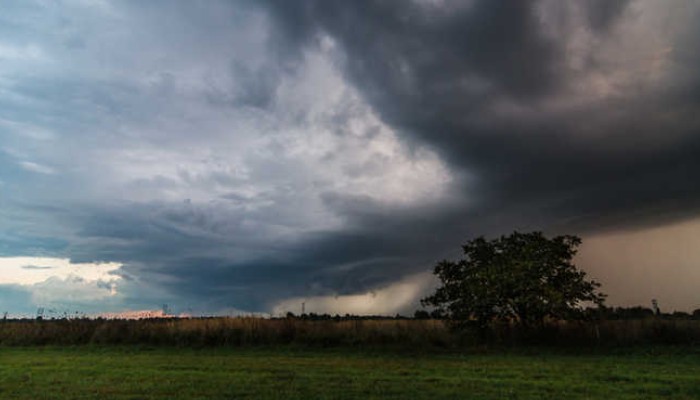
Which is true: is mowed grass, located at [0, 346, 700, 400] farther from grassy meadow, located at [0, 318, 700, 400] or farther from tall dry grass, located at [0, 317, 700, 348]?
tall dry grass, located at [0, 317, 700, 348]

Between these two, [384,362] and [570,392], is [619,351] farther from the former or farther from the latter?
[570,392]

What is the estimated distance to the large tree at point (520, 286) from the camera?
105ft

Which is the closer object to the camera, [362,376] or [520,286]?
[362,376]

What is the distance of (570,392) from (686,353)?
19.0 metres

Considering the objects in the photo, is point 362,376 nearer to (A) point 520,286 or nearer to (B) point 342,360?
(B) point 342,360

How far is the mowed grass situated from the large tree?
3.92 m

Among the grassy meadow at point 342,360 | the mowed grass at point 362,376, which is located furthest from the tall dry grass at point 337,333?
the mowed grass at point 362,376

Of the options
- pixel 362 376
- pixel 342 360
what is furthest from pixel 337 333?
pixel 362 376

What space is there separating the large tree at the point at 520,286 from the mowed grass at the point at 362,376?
392 cm

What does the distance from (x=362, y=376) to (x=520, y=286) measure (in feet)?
55.5

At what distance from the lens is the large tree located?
105 ft

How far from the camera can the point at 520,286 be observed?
32094 mm

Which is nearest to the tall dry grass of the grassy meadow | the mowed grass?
the grassy meadow

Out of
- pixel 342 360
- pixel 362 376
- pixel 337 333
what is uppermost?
pixel 337 333
